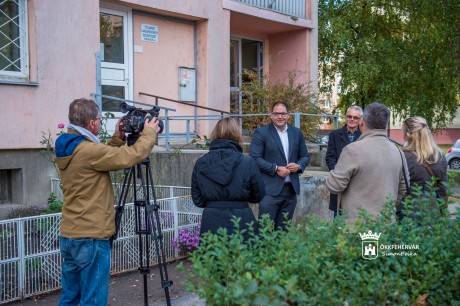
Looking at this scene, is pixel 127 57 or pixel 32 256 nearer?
pixel 32 256

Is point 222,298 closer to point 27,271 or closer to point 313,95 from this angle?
point 27,271

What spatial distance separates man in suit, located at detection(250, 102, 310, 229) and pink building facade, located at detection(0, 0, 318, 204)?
13.2 feet

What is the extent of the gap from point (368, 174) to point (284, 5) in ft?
31.6

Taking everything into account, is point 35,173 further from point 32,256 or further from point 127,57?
point 32,256

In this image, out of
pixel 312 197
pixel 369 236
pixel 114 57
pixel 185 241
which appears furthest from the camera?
pixel 114 57

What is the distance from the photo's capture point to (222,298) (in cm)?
237

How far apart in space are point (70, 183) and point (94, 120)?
1.56 feet

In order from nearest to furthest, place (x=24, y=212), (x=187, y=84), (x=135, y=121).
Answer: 1. (x=135, y=121)
2. (x=24, y=212)
3. (x=187, y=84)

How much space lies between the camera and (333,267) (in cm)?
255

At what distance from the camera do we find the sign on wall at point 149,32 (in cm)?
1060

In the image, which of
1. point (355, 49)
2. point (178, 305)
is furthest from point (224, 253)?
point (355, 49)

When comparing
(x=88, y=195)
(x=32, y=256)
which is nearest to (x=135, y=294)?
(x=32, y=256)

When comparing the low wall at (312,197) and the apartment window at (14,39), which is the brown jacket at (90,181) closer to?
the low wall at (312,197)

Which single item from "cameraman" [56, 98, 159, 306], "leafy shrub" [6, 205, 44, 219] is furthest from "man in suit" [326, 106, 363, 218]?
"leafy shrub" [6, 205, 44, 219]
